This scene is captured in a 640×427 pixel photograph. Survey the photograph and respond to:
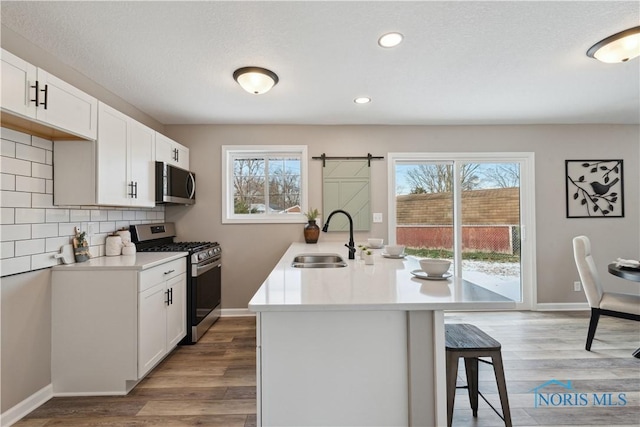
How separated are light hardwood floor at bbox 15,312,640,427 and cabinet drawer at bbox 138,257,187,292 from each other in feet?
2.40

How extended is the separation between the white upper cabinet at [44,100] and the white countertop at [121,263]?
91cm


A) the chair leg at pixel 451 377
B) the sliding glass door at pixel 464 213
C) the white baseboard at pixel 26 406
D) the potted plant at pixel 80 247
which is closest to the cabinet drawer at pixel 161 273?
the potted plant at pixel 80 247

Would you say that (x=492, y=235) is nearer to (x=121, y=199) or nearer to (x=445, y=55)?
(x=445, y=55)

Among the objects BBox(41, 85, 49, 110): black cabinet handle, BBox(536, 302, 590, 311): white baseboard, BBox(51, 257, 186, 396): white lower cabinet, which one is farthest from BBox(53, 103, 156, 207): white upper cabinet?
BBox(536, 302, 590, 311): white baseboard

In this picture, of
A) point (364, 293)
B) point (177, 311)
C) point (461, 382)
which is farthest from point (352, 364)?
point (177, 311)

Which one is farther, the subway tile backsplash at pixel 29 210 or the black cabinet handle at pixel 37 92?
the subway tile backsplash at pixel 29 210

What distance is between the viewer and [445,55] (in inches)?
85.4

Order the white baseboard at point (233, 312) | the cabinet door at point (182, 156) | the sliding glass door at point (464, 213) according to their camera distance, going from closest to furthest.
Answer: the cabinet door at point (182, 156), the white baseboard at point (233, 312), the sliding glass door at point (464, 213)

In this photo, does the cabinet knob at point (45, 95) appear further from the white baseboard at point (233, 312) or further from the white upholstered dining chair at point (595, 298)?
the white upholstered dining chair at point (595, 298)

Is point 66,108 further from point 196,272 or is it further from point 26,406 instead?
point 26,406

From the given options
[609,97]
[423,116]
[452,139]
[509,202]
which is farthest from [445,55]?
[509,202]

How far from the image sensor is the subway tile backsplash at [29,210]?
5.83 ft

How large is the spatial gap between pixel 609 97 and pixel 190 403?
4642 mm

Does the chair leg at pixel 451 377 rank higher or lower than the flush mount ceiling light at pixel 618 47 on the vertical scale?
lower
